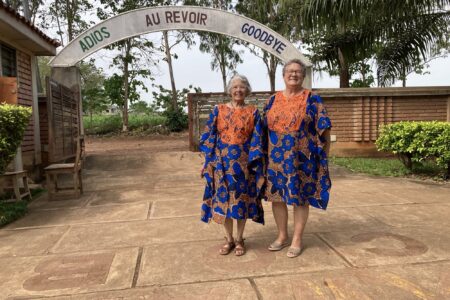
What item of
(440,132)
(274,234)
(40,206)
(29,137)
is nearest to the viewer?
(274,234)

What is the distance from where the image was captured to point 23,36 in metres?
6.75

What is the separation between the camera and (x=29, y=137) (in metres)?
7.61

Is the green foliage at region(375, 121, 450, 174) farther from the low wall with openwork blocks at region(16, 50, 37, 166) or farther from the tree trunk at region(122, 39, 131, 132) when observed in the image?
the tree trunk at region(122, 39, 131, 132)

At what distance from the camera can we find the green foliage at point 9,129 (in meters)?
4.56

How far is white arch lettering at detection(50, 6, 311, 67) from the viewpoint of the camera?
8.21 meters

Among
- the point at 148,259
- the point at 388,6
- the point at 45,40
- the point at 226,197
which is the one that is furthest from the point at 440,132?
the point at 45,40

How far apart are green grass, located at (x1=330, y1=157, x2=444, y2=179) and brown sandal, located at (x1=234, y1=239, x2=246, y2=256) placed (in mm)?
5188

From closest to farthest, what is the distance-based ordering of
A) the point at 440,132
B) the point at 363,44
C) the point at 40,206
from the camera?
the point at 40,206
the point at 440,132
the point at 363,44

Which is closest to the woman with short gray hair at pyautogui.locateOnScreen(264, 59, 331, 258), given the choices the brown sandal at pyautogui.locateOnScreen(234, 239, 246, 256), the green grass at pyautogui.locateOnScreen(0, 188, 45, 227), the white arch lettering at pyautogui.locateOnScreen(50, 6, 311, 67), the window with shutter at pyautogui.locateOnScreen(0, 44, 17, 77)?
the brown sandal at pyautogui.locateOnScreen(234, 239, 246, 256)

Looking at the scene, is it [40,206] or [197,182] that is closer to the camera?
[40,206]

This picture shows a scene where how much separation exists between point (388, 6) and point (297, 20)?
192 cm

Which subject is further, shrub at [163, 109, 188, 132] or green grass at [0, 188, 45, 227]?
shrub at [163, 109, 188, 132]

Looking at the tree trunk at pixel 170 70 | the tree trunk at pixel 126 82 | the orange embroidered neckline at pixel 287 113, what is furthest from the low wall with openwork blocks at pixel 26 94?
the tree trunk at pixel 170 70

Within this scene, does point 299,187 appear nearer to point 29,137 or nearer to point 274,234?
point 274,234
